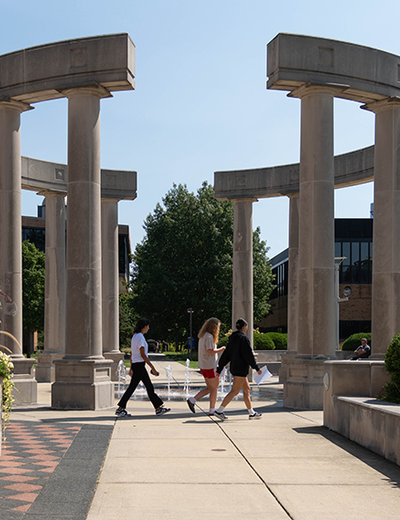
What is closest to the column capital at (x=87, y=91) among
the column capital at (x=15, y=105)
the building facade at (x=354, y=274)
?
the column capital at (x=15, y=105)

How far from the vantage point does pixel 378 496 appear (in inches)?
293

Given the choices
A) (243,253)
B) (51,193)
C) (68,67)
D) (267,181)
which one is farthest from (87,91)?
(243,253)

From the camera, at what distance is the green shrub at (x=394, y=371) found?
11477 millimetres

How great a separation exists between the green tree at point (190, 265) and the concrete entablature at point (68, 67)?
136ft

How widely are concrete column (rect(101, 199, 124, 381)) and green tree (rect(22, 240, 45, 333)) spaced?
34.8 m

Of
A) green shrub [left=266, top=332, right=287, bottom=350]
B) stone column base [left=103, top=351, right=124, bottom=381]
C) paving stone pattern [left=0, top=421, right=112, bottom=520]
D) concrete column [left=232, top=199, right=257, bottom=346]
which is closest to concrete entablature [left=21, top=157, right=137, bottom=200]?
concrete column [left=232, top=199, right=257, bottom=346]

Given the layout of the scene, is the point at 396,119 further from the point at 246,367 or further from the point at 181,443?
the point at 181,443

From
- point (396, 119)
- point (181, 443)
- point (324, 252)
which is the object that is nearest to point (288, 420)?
point (181, 443)

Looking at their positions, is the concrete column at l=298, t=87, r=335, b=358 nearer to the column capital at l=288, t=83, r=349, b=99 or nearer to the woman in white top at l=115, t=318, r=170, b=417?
the column capital at l=288, t=83, r=349, b=99

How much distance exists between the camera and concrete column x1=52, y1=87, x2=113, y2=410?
671 inches

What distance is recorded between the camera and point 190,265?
61.2m

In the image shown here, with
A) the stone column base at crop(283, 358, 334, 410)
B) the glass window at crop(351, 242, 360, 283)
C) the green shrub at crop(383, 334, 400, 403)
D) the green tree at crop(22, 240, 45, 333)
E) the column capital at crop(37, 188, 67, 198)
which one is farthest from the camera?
the glass window at crop(351, 242, 360, 283)

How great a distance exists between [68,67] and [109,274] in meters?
13.3

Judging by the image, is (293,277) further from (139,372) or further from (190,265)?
(190,265)
